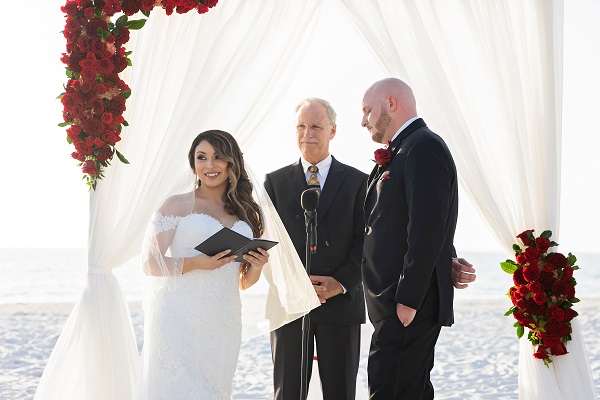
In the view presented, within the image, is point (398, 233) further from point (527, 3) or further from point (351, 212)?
point (527, 3)

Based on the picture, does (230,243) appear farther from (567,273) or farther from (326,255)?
(567,273)

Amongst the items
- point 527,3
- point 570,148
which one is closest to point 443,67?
point 527,3

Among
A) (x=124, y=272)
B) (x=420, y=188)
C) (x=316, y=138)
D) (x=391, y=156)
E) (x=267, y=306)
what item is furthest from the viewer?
(x=124, y=272)

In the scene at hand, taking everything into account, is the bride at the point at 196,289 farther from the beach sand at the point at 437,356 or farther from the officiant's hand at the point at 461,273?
the beach sand at the point at 437,356

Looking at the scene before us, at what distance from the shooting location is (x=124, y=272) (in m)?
20.7

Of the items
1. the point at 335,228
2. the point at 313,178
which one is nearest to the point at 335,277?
the point at 335,228

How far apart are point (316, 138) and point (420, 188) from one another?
1204mm

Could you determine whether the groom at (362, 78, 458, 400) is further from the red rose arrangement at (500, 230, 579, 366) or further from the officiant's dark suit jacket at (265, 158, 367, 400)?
the red rose arrangement at (500, 230, 579, 366)

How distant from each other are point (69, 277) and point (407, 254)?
1873 cm

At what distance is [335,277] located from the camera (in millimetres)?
4055

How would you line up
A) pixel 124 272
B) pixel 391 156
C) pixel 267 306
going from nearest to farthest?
1. pixel 391 156
2. pixel 267 306
3. pixel 124 272

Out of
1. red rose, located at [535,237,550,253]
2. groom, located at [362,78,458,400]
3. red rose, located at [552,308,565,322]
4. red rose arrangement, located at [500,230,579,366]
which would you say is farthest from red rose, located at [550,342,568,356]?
groom, located at [362,78,458,400]

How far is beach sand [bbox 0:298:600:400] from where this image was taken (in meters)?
6.96

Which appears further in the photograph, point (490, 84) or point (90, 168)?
point (490, 84)
